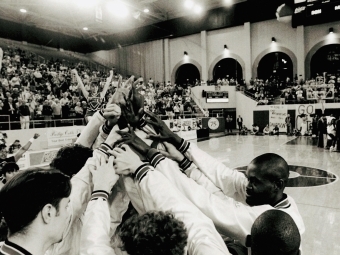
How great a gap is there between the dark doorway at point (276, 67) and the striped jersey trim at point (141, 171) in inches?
930

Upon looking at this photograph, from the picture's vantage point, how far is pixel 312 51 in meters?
21.7

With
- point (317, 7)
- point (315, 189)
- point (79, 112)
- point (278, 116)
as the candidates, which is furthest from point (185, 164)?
point (278, 116)

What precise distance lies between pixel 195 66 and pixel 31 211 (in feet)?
85.5

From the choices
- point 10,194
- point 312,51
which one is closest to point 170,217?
point 10,194

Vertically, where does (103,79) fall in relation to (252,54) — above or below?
below

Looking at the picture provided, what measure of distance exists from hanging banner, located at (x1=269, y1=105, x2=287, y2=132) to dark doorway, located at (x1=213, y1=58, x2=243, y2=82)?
525 cm

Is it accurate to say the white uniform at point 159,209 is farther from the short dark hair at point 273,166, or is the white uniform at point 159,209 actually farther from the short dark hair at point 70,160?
the short dark hair at point 273,166

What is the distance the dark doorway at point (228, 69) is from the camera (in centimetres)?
2480

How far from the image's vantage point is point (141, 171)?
1.44m

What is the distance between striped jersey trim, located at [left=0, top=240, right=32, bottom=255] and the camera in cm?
105

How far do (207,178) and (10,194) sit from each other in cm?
129

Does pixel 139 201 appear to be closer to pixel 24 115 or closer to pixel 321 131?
pixel 24 115

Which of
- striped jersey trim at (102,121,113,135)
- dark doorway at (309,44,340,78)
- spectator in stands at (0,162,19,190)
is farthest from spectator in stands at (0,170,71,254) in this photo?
dark doorway at (309,44,340,78)

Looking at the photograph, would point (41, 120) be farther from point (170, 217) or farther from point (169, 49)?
point (169, 49)
